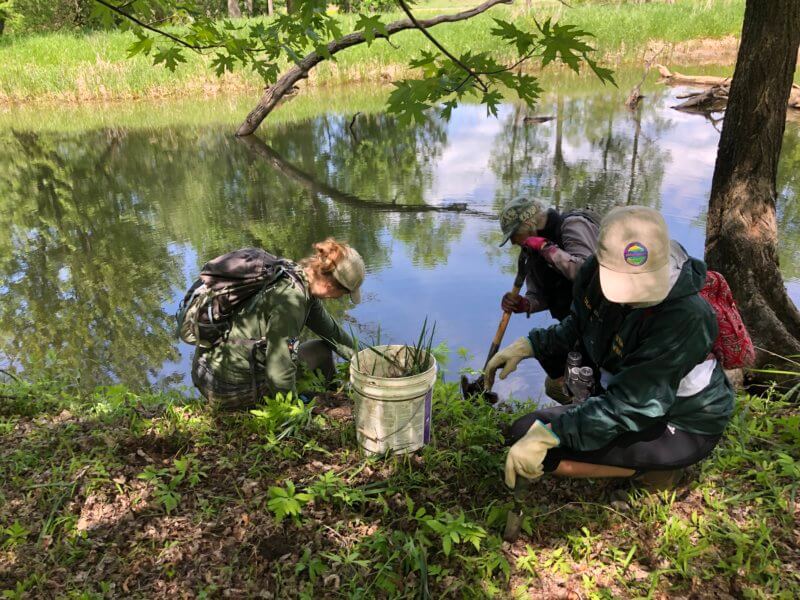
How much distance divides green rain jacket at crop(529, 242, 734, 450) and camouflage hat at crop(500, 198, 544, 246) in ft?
4.16

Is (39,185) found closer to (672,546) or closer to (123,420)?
(123,420)

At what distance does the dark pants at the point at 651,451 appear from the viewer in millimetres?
2225

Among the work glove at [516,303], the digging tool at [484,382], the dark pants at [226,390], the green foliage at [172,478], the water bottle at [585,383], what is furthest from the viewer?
the work glove at [516,303]

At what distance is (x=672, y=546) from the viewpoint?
2197 millimetres

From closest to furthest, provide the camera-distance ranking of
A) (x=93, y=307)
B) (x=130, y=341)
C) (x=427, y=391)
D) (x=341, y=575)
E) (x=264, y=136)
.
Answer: (x=341, y=575) → (x=427, y=391) → (x=130, y=341) → (x=93, y=307) → (x=264, y=136)

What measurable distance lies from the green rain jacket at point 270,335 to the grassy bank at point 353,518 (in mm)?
233

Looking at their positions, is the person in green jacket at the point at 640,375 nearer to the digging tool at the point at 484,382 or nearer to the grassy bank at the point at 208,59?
the digging tool at the point at 484,382

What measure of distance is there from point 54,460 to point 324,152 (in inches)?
374

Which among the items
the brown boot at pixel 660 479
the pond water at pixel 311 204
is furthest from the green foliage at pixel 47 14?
the brown boot at pixel 660 479

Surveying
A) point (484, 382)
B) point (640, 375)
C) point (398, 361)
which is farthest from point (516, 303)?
point (640, 375)

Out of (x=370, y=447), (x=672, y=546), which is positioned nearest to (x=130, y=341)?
(x=370, y=447)

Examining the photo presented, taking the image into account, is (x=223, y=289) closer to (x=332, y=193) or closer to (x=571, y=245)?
(x=571, y=245)

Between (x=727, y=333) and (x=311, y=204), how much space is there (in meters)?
7.03

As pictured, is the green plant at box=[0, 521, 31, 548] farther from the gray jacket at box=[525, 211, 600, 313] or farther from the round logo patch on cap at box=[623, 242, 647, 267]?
the gray jacket at box=[525, 211, 600, 313]
